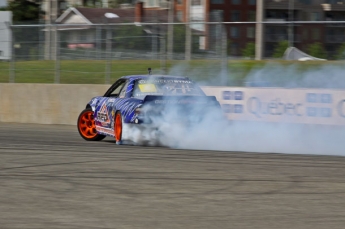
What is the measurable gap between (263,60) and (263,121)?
2.93 meters

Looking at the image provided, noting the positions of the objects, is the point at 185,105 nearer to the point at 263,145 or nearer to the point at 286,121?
the point at 263,145

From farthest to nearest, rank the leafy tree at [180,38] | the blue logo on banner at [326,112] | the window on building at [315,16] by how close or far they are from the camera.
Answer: the window on building at [315,16]
the leafy tree at [180,38]
the blue logo on banner at [326,112]

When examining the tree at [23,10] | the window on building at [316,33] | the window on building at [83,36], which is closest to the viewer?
the window on building at [316,33]

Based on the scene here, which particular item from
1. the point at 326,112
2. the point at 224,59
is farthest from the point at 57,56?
the point at 326,112

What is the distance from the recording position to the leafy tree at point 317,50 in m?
15.0

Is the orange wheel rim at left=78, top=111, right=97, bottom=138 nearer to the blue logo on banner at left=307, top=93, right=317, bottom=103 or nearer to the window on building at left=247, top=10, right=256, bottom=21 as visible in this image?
the blue logo on banner at left=307, top=93, right=317, bottom=103

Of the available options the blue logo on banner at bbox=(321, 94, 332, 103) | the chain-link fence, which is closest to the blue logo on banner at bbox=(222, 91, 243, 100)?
the chain-link fence

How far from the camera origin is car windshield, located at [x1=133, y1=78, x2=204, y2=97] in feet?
40.9

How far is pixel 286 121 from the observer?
1366cm

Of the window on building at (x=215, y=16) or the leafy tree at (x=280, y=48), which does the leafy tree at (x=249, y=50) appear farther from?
the window on building at (x=215, y=16)

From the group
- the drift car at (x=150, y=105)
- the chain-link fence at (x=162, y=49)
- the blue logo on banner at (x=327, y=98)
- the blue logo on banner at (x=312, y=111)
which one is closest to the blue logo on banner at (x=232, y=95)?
the chain-link fence at (x=162, y=49)

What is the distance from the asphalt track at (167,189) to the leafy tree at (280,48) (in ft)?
17.3

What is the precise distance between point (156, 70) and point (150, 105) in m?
5.81

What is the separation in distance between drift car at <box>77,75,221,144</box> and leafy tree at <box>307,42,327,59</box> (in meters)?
3.60
